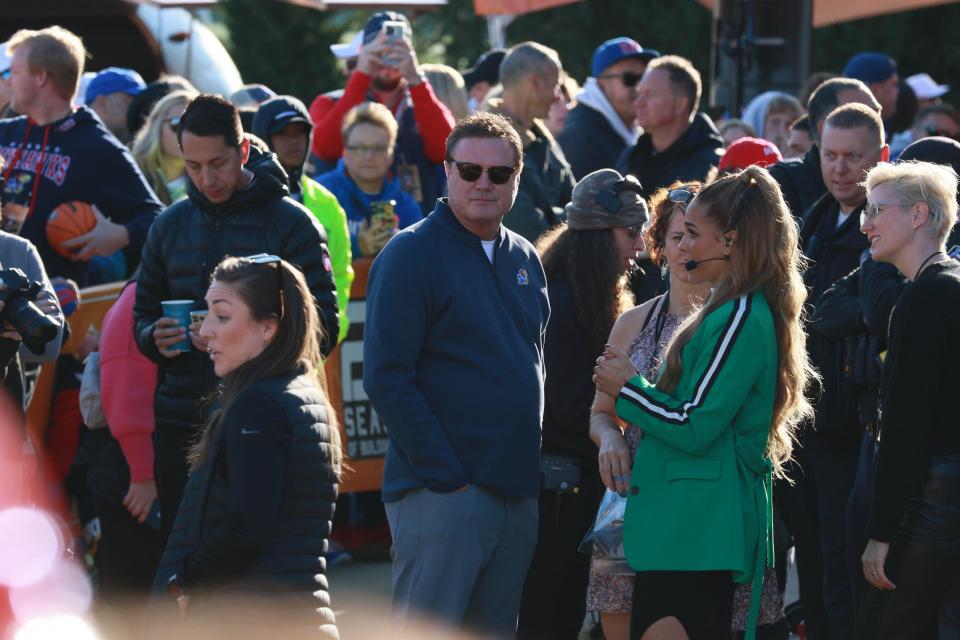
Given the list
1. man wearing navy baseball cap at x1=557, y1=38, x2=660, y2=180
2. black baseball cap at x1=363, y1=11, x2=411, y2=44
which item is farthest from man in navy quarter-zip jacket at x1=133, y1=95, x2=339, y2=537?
man wearing navy baseball cap at x1=557, y1=38, x2=660, y2=180

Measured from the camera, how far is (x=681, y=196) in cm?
533

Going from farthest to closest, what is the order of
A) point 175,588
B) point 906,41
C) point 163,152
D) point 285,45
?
point 285,45 → point 906,41 → point 163,152 → point 175,588

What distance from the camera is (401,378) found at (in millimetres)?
4836

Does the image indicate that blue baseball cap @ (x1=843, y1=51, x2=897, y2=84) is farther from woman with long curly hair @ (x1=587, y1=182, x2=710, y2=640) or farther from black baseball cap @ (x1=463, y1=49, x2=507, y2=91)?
woman with long curly hair @ (x1=587, y1=182, x2=710, y2=640)

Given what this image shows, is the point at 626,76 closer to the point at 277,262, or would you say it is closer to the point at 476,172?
the point at 476,172

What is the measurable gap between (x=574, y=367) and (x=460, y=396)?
1085mm

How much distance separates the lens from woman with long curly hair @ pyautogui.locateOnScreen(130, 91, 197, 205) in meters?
8.00

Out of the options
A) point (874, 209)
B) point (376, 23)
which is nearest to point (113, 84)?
point (376, 23)

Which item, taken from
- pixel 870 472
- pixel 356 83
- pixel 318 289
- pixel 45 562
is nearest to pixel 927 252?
pixel 870 472

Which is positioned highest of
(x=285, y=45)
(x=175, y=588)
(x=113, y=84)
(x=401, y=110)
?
(x=285, y=45)

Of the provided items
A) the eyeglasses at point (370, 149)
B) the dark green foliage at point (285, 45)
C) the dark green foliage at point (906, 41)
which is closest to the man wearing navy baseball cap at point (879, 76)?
the eyeglasses at point (370, 149)

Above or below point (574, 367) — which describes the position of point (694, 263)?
above

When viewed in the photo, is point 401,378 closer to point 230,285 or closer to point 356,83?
point 230,285

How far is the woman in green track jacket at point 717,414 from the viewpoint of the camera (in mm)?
4566
